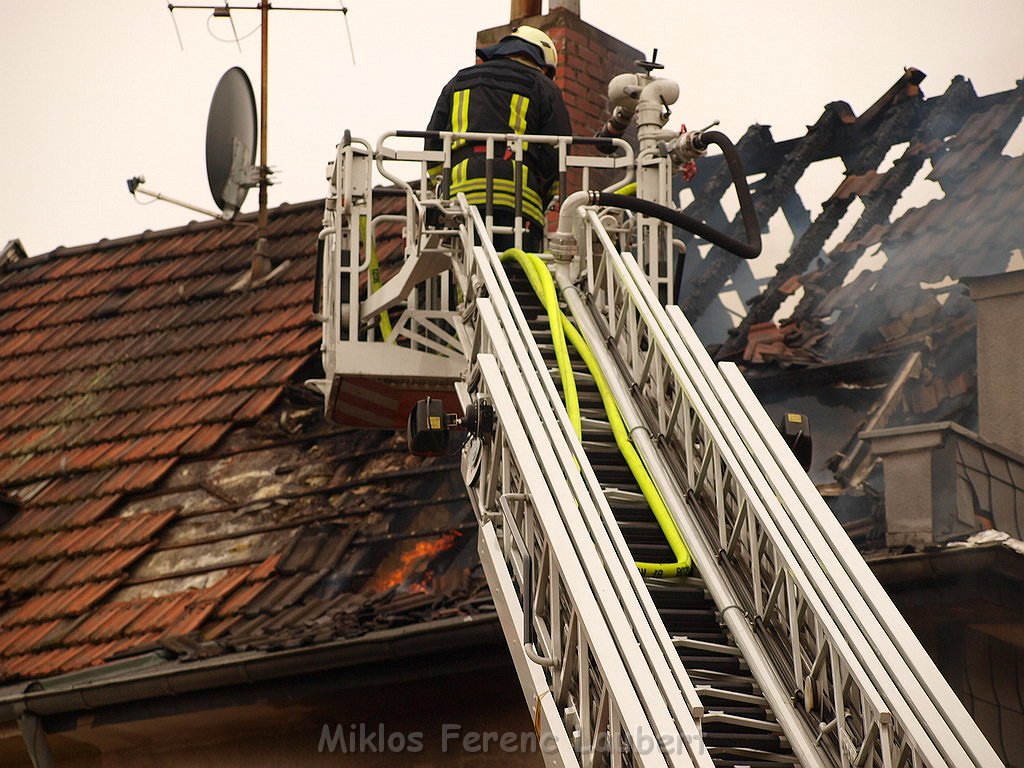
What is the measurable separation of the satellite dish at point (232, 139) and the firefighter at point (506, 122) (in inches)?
145

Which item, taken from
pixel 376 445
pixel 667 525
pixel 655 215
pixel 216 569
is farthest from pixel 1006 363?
pixel 216 569

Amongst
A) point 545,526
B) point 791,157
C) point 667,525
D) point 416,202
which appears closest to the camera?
point 545,526

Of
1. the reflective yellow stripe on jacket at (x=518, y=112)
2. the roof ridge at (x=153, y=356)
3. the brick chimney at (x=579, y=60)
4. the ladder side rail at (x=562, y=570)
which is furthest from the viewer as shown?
the brick chimney at (x=579, y=60)

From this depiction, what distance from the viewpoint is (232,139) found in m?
13.2

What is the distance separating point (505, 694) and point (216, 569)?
2.35 metres

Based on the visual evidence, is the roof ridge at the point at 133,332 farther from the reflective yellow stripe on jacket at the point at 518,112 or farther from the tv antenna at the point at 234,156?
the reflective yellow stripe on jacket at the point at 518,112

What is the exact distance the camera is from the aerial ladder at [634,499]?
6.09 meters

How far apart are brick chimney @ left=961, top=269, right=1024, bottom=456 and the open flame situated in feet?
9.49

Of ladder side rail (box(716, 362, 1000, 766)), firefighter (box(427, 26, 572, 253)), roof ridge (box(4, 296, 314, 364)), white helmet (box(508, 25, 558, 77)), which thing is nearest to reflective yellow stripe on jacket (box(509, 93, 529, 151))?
firefighter (box(427, 26, 572, 253))

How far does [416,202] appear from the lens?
29.1 feet

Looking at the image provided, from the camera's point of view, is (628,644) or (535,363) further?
(535,363)

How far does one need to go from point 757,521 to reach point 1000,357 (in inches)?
119

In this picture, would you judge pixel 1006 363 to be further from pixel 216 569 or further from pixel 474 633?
pixel 216 569

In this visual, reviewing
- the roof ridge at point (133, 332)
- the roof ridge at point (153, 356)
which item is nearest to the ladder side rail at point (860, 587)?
the roof ridge at point (153, 356)
